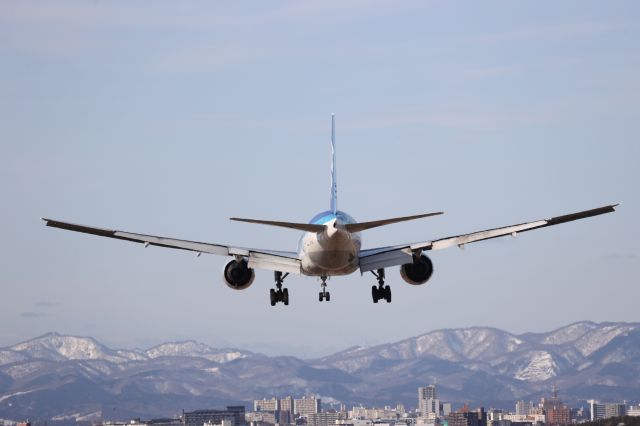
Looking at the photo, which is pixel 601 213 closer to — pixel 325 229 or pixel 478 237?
pixel 478 237

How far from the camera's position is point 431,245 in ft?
239

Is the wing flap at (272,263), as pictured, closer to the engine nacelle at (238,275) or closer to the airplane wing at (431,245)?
the engine nacelle at (238,275)

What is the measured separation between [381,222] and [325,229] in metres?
4.33

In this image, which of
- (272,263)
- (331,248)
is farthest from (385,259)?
(272,263)

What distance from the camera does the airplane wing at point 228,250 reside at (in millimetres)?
71688

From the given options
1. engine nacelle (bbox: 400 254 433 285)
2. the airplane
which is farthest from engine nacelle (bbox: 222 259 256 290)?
engine nacelle (bbox: 400 254 433 285)

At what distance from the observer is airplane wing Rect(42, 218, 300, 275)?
71688 millimetres

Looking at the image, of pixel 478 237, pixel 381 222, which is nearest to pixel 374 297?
pixel 478 237

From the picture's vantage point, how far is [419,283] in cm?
7512

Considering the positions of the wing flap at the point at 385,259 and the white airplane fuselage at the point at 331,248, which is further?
the wing flap at the point at 385,259

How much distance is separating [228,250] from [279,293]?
6356 millimetres

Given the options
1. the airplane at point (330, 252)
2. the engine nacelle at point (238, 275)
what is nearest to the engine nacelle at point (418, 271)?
the airplane at point (330, 252)

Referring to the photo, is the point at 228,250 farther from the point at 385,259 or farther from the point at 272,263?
the point at 385,259

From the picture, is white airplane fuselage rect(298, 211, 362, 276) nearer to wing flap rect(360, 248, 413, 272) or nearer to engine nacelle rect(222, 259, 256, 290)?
wing flap rect(360, 248, 413, 272)
